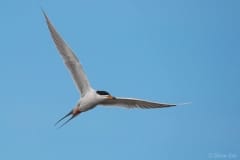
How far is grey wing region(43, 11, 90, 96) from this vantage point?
34.6m

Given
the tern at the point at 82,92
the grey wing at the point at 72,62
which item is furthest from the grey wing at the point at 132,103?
the grey wing at the point at 72,62

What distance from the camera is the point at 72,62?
115 ft

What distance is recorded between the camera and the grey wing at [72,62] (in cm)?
3462

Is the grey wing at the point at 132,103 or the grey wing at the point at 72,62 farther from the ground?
the grey wing at the point at 72,62

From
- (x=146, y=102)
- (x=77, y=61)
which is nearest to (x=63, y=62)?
(x=77, y=61)

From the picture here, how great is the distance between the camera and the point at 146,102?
35.8 meters

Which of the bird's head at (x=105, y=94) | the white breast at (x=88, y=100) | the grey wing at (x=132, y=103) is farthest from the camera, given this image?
the grey wing at (x=132, y=103)

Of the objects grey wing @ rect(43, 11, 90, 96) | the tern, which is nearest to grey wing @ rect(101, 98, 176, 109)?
the tern

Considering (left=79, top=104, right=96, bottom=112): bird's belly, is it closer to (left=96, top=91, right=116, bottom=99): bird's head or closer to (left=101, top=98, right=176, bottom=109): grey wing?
(left=96, top=91, right=116, bottom=99): bird's head

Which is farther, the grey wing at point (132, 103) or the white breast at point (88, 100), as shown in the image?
the grey wing at point (132, 103)

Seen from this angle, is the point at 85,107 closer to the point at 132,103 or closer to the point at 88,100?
the point at 88,100

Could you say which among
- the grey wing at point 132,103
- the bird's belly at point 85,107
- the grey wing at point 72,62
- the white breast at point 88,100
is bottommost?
the grey wing at point 132,103

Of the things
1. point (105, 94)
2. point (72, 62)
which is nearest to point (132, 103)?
point (105, 94)

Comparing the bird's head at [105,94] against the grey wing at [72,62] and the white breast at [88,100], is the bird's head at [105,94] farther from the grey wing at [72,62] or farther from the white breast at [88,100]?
the grey wing at [72,62]
